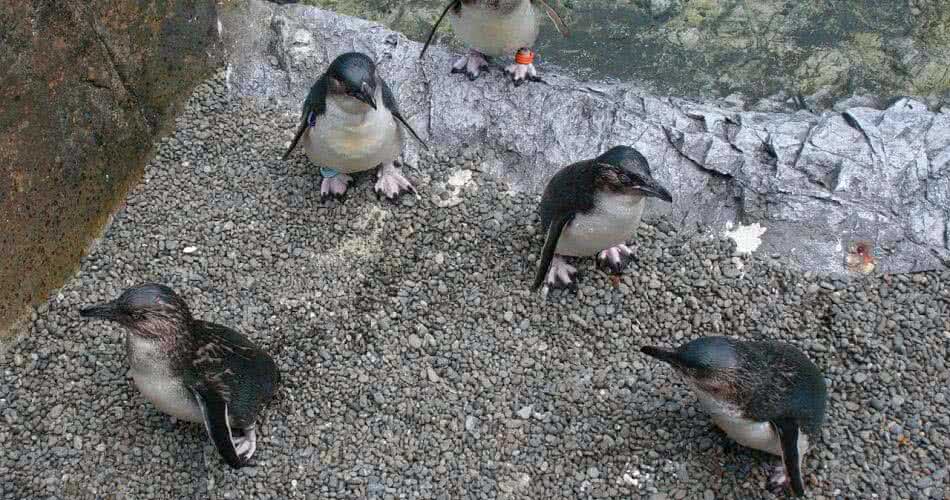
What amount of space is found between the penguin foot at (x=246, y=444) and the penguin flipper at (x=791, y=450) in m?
2.18

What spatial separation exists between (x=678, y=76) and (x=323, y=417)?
9.92ft

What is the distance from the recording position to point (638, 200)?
4137mm

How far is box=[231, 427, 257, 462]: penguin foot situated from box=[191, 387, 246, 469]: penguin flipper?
0.61 ft

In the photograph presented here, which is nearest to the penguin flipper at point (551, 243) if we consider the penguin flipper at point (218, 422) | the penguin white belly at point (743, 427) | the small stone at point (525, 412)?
the small stone at point (525, 412)

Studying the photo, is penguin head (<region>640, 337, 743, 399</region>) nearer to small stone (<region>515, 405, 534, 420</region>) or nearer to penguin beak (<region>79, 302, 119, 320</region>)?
small stone (<region>515, 405, 534, 420</region>)

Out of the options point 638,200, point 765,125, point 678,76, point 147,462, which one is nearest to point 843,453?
point 638,200

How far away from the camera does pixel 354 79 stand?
428cm

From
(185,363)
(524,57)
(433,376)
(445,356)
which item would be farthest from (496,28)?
(185,363)

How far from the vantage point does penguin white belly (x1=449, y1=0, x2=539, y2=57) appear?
5.05 metres

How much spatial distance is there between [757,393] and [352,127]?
7.52 ft

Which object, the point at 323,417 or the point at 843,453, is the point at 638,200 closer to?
the point at 843,453

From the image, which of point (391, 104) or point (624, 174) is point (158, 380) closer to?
point (391, 104)

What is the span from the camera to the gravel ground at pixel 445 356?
3875 mm

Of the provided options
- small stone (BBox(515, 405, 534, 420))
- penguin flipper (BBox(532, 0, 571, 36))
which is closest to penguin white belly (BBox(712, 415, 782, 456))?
small stone (BBox(515, 405, 534, 420))
